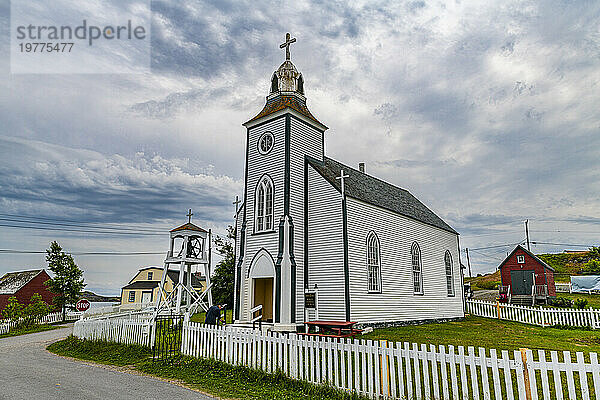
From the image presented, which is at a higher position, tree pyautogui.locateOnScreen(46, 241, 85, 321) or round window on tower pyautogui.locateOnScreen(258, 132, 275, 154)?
round window on tower pyautogui.locateOnScreen(258, 132, 275, 154)

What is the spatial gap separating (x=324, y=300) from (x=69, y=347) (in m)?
10.7

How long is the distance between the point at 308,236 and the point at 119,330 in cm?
836

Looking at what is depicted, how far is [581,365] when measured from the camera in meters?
5.70

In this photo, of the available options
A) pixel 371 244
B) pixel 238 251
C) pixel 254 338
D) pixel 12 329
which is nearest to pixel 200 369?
pixel 254 338

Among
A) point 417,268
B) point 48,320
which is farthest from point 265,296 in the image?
point 48,320

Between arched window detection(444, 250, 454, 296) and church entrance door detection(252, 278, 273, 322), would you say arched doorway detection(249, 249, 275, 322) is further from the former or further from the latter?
arched window detection(444, 250, 454, 296)

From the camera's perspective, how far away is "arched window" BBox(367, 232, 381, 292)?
60.1ft

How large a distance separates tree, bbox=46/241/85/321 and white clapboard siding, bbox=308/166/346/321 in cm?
2621

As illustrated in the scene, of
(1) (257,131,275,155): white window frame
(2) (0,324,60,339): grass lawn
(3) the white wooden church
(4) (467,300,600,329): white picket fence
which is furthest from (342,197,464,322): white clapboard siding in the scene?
(2) (0,324,60,339): grass lawn

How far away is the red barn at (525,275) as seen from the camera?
3651 cm

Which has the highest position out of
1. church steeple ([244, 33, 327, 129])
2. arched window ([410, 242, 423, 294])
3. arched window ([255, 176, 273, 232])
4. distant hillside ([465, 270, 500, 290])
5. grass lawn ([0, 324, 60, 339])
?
church steeple ([244, 33, 327, 129])

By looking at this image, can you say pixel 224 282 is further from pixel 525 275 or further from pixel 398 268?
pixel 525 275

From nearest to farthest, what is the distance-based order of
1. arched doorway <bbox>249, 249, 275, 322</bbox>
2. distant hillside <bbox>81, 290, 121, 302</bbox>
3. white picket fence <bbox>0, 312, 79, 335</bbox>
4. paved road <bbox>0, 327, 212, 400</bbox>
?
paved road <bbox>0, 327, 212, 400</bbox>
arched doorway <bbox>249, 249, 275, 322</bbox>
white picket fence <bbox>0, 312, 79, 335</bbox>
distant hillside <bbox>81, 290, 121, 302</bbox>

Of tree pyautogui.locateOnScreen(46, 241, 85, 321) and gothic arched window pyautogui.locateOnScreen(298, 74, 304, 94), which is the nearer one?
gothic arched window pyautogui.locateOnScreen(298, 74, 304, 94)
